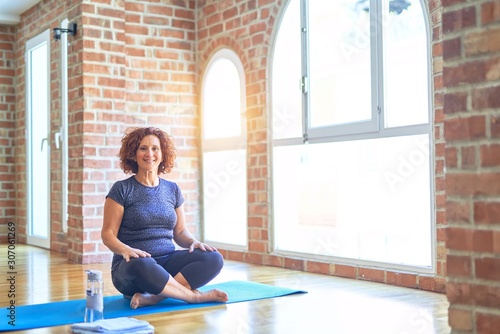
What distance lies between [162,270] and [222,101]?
2887mm

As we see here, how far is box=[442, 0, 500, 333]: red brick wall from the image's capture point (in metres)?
1.82

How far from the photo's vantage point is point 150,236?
13.0 feet

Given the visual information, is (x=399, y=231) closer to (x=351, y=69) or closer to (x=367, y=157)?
(x=367, y=157)

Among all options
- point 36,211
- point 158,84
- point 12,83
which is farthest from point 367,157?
point 12,83

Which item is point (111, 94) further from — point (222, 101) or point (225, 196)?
point (225, 196)

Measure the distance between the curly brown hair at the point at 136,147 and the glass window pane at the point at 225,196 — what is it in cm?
198

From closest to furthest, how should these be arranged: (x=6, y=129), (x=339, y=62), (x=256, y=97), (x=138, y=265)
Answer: (x=138, y=265)
(x=339, y=62)
(x=256, y=97)
(x=6, y=129)

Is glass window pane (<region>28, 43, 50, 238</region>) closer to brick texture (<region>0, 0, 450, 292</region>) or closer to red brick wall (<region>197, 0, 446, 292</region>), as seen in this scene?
brick texture (<region>0, 0, 450, 292</region>)

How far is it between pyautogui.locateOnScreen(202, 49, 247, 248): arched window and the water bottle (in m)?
2.81

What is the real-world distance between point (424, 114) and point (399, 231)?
30.5 inches

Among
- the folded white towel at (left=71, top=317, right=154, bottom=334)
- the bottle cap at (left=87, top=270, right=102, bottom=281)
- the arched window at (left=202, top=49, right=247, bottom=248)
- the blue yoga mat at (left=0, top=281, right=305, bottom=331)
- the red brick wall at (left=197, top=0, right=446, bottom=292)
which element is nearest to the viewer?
the folded white towel at (left=71, top=317, right=154, bottom=334)

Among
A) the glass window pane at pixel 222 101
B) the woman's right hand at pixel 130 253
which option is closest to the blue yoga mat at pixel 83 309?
the woman's right hand at pixel 130 253

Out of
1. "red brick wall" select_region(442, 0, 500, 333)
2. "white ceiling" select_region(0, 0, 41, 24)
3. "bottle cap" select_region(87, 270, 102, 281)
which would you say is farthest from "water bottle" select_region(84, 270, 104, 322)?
"white ceiling" select_region(0, 0, 41, 24)

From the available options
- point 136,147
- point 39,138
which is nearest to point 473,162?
point 136,147
